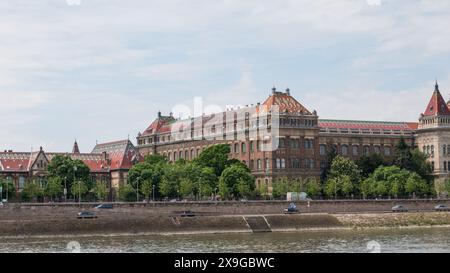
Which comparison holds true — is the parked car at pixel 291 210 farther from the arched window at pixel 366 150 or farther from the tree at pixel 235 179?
the arched window at pixel 366 150

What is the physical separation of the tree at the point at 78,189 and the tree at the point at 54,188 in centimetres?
223

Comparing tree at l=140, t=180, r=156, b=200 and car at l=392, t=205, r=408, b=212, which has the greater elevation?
tree at l=140, t=180, r=156, b=200

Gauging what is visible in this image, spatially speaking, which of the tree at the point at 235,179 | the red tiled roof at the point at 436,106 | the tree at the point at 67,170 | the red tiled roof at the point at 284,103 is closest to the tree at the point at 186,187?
the tree at the point at 235,179

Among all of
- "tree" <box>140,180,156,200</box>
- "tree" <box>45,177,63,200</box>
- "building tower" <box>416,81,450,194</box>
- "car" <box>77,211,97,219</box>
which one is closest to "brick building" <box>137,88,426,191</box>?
"building tower" <box>416,81,450,194</box>

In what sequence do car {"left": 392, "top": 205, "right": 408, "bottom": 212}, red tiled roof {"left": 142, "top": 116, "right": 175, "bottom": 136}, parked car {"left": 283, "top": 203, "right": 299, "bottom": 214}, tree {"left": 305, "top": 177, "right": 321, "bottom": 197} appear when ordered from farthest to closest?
red tiled roof {"left": 142, "top": 116, "right": 175, "bottom": 136} → tree {"left": 305, "top": 177, "right": 321, "bottom": 197} → car {"left": 392, "top": 205, "right": 408, "bottom": 212} → parked car {"left": 283, "top": 203, "right": 299, "bottom": 214}

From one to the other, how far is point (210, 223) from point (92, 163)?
83.4 metres

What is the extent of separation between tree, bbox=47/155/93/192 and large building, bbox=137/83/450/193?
30922 millimetres

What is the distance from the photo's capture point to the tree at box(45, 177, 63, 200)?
458 feet

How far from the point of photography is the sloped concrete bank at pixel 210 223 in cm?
8694

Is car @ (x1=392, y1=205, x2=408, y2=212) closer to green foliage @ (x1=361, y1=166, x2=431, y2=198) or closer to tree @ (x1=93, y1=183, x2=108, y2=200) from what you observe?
green foliage @ (x1=361, y1=166, x2=431, y2=198)

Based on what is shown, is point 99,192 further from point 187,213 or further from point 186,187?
point 187,213

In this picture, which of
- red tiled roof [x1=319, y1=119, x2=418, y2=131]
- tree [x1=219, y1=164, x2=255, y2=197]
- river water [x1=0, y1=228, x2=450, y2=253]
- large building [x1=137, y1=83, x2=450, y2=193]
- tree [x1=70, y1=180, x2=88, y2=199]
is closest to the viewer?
river water [x1=0, y1=228, x2=450, y2=253]
